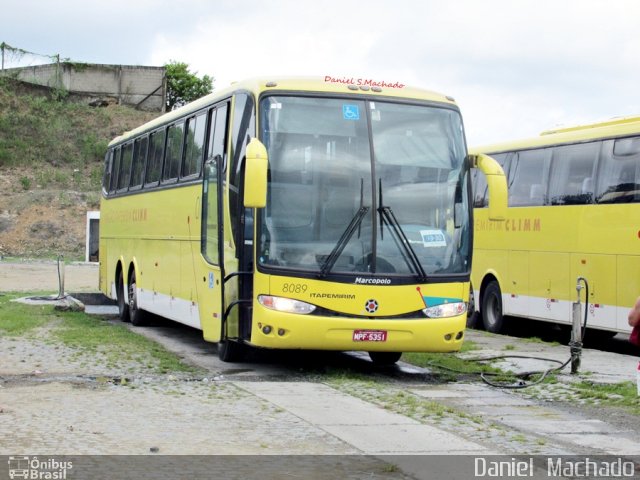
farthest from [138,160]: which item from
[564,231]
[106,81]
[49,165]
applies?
[106,81]

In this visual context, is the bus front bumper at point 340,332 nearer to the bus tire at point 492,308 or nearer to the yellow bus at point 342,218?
the yellow bus at point 342,218

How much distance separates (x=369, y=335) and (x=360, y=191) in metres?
1.75

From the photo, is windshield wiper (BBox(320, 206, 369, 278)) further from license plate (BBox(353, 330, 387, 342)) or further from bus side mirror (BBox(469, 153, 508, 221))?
bus side mirror (BBox(469, 153, 508, 221))

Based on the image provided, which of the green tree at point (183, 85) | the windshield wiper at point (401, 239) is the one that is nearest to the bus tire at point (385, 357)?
the windshield wiper at point (401, 239)

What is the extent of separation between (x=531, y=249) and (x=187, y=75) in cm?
6545

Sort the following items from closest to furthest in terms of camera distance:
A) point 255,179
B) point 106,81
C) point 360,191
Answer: point 255,179 → point 360,191 → point 106,81

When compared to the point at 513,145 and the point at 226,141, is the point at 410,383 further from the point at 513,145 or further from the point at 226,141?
the point at 513,145

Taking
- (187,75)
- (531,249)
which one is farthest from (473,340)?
(187,75)

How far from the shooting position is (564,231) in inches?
814

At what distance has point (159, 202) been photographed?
2017 cm

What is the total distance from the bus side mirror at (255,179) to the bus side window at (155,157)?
7.32 m

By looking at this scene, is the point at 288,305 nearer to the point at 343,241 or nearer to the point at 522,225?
the point at 343,241

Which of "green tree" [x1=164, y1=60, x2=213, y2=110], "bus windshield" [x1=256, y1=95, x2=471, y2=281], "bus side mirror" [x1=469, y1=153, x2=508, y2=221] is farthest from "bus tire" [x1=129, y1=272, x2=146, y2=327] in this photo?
"green tree" [x1=164, y1=60, x2=213, y2=110]

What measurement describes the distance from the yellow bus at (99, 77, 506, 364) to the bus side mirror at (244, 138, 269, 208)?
0.04 ft
